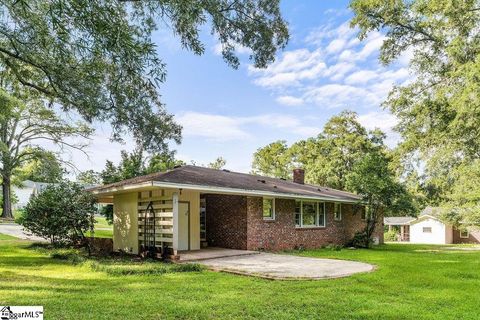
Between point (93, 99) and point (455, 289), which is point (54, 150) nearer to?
point (93, 99)

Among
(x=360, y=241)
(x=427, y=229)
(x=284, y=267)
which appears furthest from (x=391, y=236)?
(x=284, y=267)

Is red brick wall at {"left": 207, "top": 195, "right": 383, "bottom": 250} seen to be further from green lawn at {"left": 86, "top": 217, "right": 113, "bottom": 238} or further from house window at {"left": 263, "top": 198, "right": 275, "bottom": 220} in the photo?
→ green lawn at {"left": 86, "top": 217, "right": 113, "bottom": 238}

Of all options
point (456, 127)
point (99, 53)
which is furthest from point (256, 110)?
point (99, 53)

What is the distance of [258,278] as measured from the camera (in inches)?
387

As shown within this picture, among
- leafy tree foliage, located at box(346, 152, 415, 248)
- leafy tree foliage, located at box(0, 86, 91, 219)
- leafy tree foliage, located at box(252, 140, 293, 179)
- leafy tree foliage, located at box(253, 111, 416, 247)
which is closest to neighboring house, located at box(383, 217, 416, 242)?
leafy tree foliage, located at box(253, 111, 416, 247)

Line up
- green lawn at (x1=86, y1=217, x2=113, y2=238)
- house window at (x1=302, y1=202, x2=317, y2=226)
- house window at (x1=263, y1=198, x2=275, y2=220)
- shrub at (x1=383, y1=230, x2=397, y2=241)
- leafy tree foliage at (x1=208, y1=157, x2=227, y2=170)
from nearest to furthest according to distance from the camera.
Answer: house window at (x1=263, y1=198, x2=275, y2=220)
house window at (x1=302, y1=202, x2=317, y2=226)
green lawn at (x1=86, y1=217, x2=113, y2=238)
shrub at (x1=383, y1=230, x2=397, y2=241)
leafy tree foliage at (x1=208, y1=157, x2=227, y2=170)

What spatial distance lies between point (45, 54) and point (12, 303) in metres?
6.38

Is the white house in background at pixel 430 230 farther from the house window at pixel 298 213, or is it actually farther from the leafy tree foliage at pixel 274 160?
the house window at pixel 298 213

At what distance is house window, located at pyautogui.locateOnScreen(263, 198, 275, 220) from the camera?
57.2 ft

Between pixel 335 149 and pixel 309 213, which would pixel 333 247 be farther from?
pixel 335 149

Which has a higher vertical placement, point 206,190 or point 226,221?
point 206,190

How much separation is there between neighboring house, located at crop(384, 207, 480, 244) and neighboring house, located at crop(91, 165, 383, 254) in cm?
2624

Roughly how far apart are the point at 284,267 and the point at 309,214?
877cm

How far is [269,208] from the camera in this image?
694 inches
